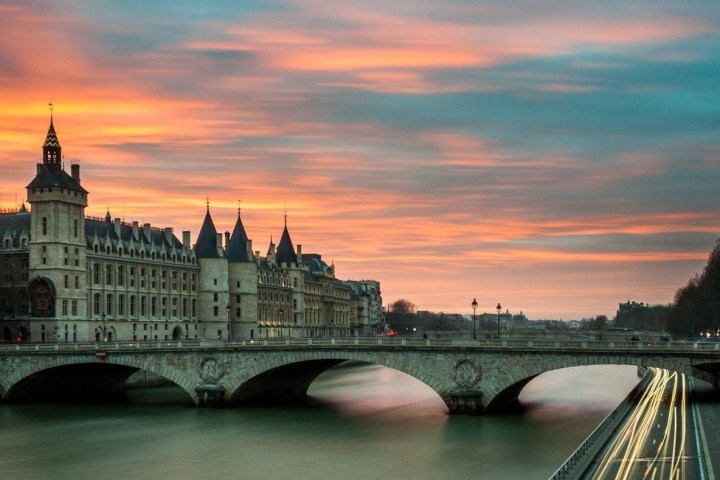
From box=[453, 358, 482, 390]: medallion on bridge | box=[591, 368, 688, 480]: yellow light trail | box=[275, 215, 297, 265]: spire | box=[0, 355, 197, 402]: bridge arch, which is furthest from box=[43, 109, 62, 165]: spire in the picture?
box=[275, 215, 297, 265]: spire

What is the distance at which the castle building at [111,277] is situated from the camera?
110 meters

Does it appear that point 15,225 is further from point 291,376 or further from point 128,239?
point 291,376

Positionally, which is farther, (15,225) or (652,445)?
(15,225)

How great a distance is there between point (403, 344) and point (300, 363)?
11.3m

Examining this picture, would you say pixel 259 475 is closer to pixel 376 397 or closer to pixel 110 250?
pixel 376 397

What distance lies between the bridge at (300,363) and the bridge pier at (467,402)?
2.7 inches

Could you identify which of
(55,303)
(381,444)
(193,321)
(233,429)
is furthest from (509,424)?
(193,321)

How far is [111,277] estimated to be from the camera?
→ 12338 cm

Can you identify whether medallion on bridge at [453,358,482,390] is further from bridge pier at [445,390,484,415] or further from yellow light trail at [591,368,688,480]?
yellow light trail at [591,368,688,480]

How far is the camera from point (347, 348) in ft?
247

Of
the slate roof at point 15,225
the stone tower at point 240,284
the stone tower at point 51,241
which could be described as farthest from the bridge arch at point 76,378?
the stone tower at point 240,284

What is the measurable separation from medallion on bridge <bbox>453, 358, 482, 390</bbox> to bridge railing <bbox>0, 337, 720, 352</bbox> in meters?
1.24

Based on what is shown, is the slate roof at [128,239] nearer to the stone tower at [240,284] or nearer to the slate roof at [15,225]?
the slate roof at [15,225]

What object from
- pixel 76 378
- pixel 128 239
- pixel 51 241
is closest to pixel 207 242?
pixel 128 239
